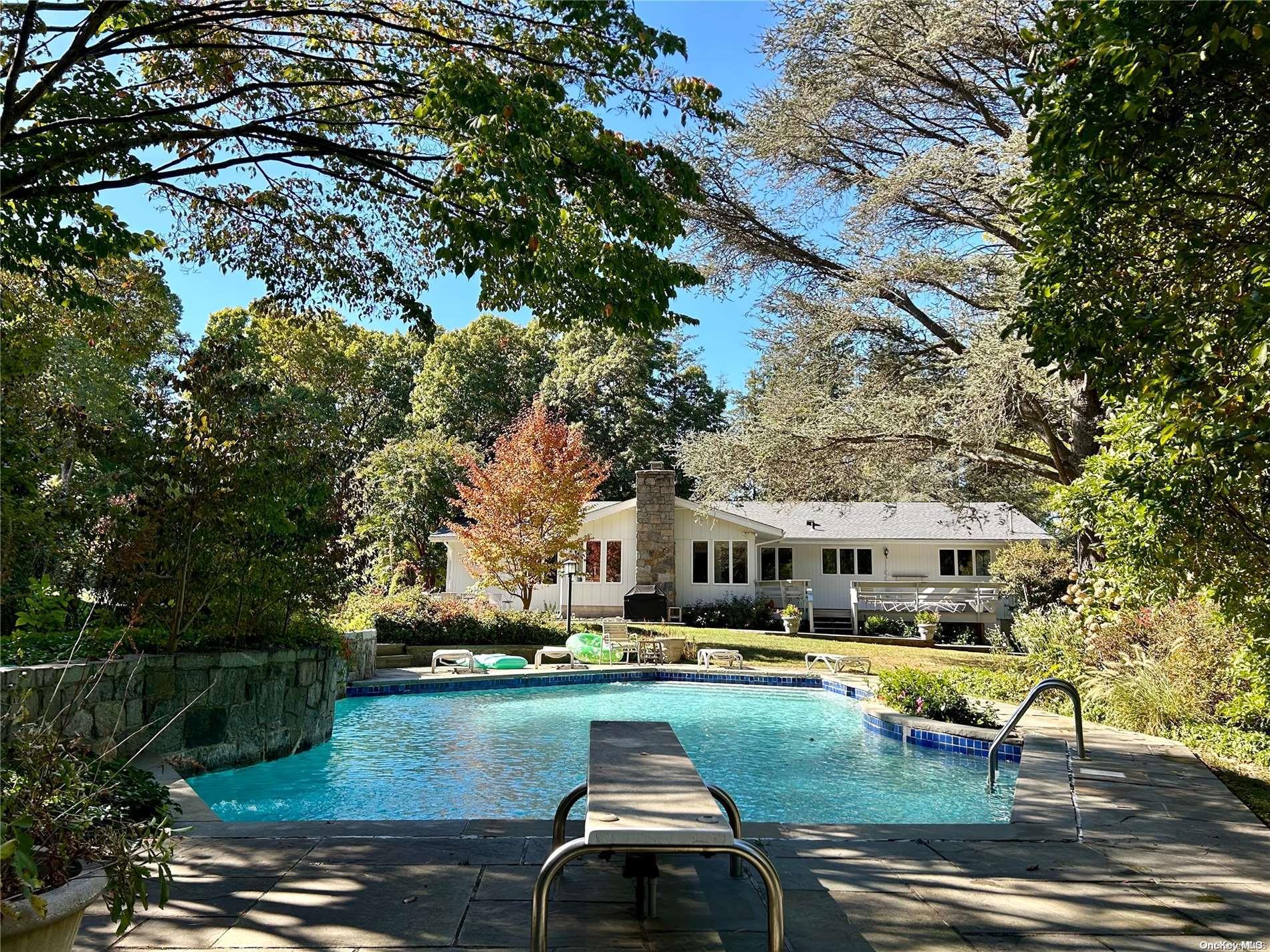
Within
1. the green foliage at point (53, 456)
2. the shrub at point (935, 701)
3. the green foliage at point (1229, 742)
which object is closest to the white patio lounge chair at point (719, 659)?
the shrub at point (935, 701)

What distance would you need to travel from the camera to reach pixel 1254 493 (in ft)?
19.5

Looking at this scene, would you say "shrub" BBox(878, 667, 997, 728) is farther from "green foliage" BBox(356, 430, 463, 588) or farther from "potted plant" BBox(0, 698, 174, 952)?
"green foliage" BBox(356, 430, 463, 588)

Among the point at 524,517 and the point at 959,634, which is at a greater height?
the point at 524,517

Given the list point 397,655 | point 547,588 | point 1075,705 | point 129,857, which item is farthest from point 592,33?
point 547,588

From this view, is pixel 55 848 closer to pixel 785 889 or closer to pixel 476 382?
pixel 785 889

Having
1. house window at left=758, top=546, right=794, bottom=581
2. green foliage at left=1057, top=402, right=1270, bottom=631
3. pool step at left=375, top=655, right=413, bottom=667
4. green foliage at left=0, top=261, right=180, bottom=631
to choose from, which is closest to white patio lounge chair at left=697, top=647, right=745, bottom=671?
pool step at left=375, top=655, right=413, bottom=667

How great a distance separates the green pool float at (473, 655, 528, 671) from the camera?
15.8m

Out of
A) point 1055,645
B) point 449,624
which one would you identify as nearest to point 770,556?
Result: point 449,624

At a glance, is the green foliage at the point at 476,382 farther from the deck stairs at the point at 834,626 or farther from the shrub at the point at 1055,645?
the shrub at the point at 1055,645

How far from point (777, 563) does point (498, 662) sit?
15.6 meters

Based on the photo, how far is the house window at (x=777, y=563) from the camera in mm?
29781

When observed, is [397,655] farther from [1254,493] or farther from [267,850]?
[1254,493]

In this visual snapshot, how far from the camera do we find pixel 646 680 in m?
16.3

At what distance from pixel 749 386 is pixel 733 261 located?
3.03m
